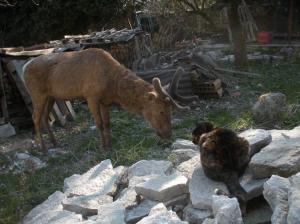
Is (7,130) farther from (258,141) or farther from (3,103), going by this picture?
(258,141)

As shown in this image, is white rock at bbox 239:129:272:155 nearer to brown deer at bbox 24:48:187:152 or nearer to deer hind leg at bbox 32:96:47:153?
brown deer at bbox 24:48:187:152

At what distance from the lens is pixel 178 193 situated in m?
5.39

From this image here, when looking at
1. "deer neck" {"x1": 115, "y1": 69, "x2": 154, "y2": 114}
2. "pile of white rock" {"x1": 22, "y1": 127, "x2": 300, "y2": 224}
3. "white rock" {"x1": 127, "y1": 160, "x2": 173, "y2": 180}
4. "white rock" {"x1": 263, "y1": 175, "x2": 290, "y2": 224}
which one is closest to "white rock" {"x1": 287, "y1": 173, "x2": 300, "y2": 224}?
"pile of white rock" {"x1": 22, "y1": 127, "x2": 300, "y2": 224}

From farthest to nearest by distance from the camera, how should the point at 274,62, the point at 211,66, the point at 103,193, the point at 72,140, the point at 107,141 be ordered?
the point at 274,62 < the point at 211,66 < the point at 72,140 < the point at 107,141 < the point at 103,193

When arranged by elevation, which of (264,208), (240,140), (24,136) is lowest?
(24,136)

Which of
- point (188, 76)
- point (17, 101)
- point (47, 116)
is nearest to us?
point (47, 116)

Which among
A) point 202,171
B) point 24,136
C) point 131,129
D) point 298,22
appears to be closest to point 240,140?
point 202,171

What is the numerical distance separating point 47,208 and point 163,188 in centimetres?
179

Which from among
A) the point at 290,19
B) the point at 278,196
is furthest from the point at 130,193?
the point at 290,19

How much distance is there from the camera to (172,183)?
17.6ft

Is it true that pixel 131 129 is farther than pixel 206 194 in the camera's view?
Yes

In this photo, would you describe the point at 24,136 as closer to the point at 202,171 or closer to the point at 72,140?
the point at 72,140

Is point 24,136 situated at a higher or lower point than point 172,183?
lower

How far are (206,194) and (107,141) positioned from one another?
433 centimetres
